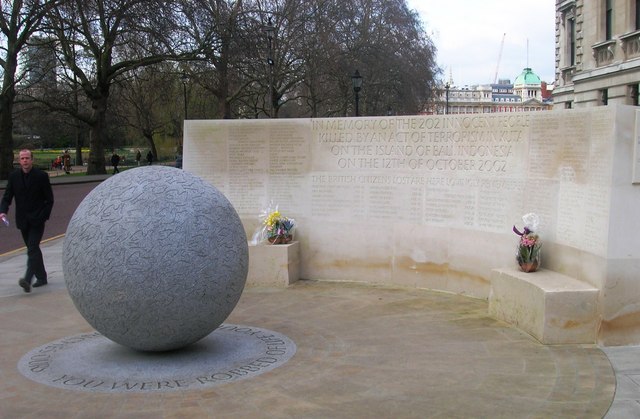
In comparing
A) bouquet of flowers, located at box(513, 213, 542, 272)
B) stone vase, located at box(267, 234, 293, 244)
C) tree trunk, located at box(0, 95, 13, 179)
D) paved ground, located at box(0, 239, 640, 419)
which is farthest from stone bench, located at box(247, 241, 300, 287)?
tree trunk, located at box(0, 95, 13, 179)

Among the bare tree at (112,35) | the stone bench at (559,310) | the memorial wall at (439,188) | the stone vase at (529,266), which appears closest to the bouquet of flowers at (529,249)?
the stone vase at (529,266)

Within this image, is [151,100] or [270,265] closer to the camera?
[270,265]

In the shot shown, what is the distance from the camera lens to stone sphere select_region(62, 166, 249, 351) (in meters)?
5.66

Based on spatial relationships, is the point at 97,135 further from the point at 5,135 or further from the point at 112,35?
the point at 112,35

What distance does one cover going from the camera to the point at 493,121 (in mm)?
9336

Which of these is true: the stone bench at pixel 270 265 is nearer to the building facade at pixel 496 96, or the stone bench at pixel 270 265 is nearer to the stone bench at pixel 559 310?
the stone bench at pixel 559 310

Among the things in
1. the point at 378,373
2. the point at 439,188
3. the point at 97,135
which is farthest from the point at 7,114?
the point at 378,373

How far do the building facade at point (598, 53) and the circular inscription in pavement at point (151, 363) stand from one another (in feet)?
80.8

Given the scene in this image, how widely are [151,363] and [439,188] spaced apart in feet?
17.5

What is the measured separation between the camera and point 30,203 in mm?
9773

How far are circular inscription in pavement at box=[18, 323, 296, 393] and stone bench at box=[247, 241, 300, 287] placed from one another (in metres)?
3.02

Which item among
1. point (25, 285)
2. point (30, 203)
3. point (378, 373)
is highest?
point (30, 203)

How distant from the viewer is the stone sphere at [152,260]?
566cm

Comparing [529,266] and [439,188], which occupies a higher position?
[439,188]
